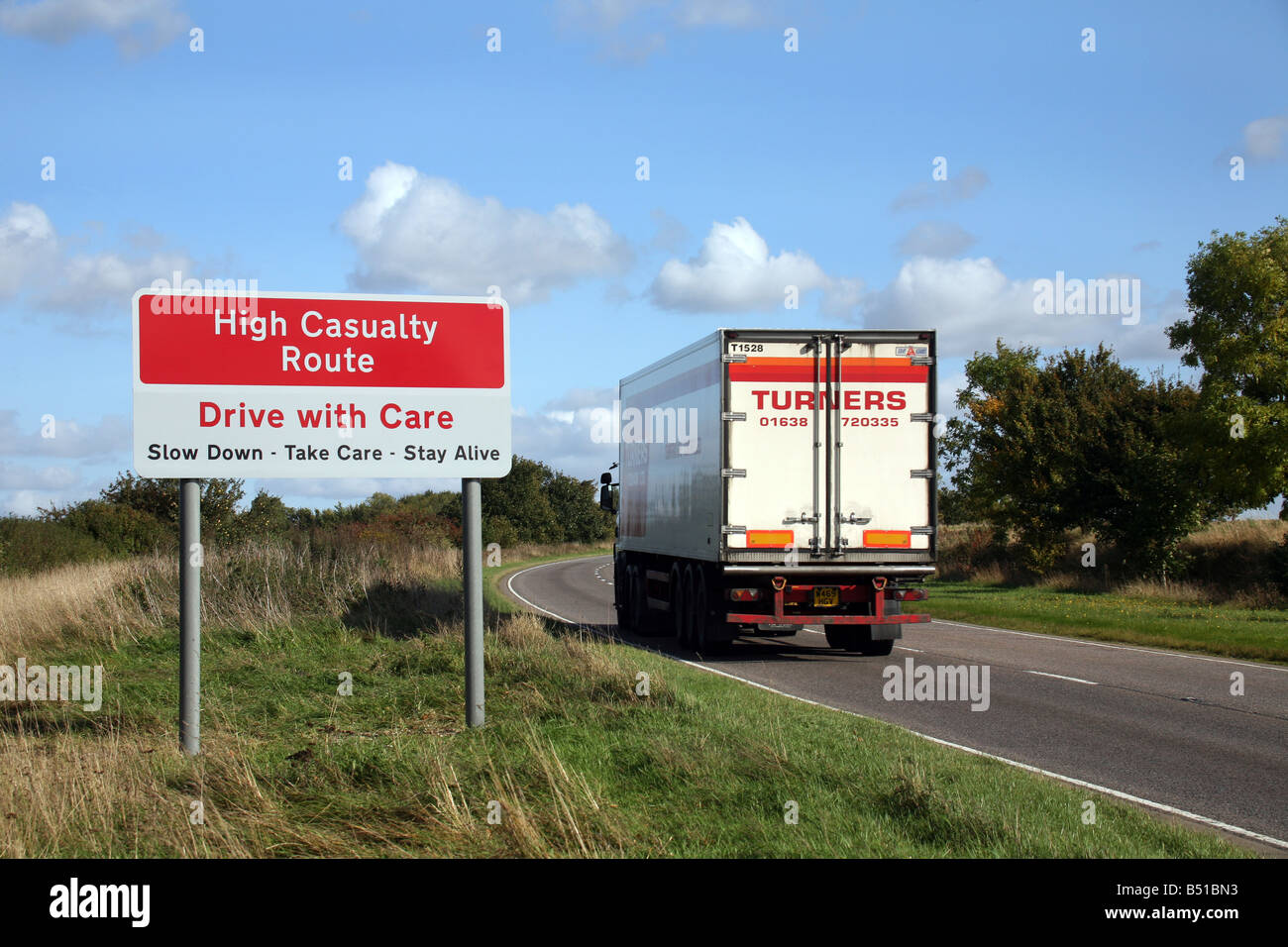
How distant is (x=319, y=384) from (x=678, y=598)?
10.1 metres

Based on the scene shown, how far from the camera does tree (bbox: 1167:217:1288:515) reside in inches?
1208

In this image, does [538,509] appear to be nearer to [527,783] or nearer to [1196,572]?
[1196,572]

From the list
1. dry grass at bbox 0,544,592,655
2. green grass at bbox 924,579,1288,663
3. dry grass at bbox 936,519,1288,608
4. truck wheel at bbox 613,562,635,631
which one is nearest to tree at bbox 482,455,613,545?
dry grass at bbox 936,519,1288,608

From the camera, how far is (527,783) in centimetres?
714

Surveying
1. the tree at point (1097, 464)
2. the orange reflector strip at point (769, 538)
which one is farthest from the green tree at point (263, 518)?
the tree at point (1097, 464)

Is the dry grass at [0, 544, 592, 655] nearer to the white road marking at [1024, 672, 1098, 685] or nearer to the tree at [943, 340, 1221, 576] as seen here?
the white road marking at [1024, 672, 1098, 685]

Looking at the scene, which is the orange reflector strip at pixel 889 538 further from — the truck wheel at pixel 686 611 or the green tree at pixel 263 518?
the green tree at pixel 263 518

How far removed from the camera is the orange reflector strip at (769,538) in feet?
53.0

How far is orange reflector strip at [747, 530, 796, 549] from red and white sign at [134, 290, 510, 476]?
7.18 meters

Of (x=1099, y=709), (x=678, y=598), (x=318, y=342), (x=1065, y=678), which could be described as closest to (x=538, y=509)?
(x=678, y=598)

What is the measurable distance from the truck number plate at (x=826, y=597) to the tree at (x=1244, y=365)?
18.1 metres
